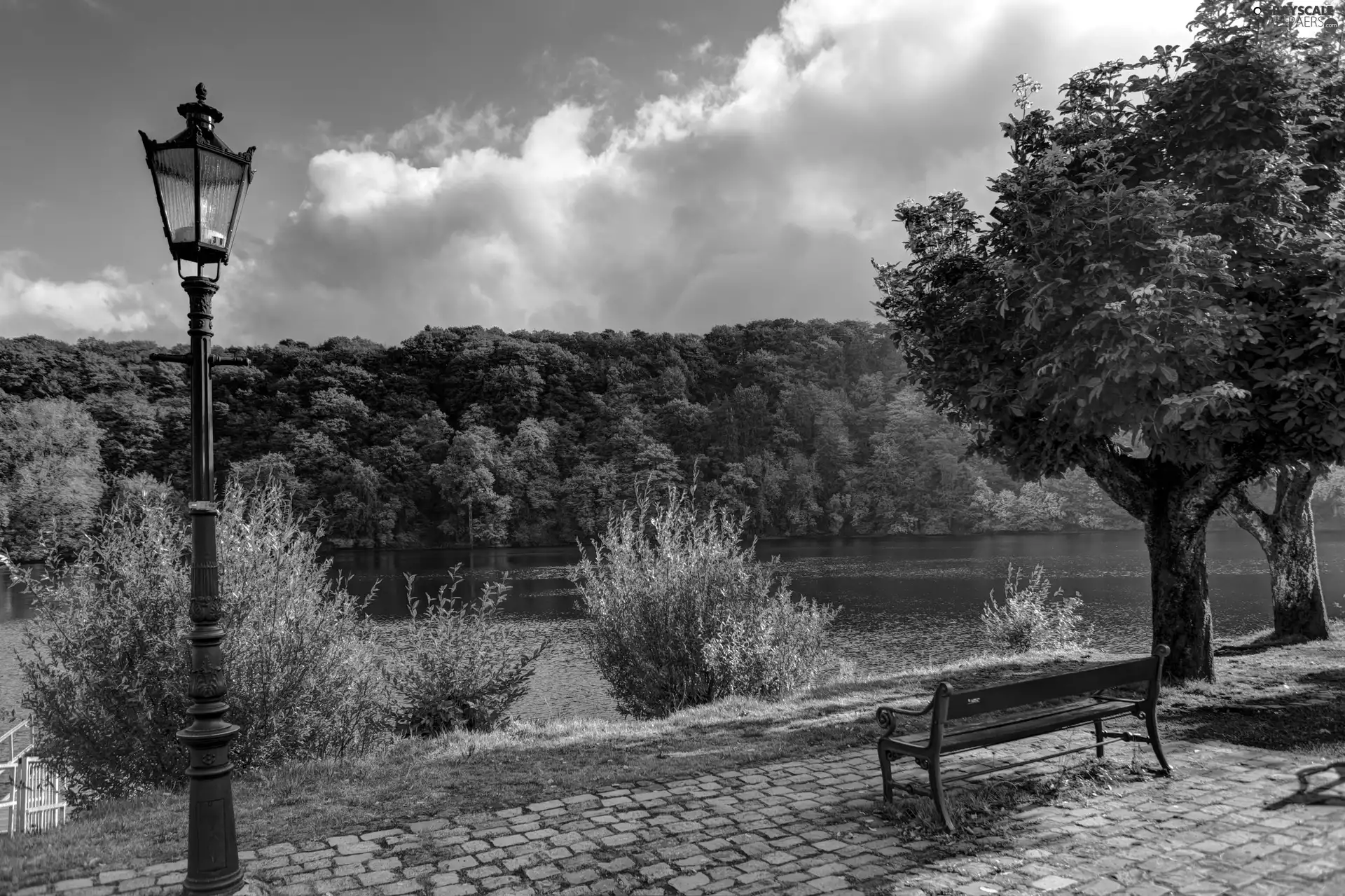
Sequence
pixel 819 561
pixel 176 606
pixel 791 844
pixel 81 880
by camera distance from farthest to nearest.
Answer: pixel 819 561, pixel 176 606, pixel 791 844, pixel 81 880

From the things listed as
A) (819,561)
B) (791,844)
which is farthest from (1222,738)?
(819,561)

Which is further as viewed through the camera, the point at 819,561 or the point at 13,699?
the point at 819,561

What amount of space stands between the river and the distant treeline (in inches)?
128

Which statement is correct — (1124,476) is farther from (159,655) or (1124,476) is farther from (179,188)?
(159,655)

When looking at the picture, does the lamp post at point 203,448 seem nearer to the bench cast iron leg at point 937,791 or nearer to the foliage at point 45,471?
the bench cast iron leg at point 937,791

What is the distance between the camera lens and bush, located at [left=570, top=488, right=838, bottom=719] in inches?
472

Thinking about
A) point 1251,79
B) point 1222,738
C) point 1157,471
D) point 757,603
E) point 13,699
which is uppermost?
point 1251,79

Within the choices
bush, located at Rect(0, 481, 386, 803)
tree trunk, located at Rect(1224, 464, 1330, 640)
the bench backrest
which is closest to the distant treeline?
tree trunk, located at Rect(1224, 464, 1330, 640)

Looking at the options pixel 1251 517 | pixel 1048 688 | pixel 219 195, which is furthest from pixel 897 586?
pixel 219 195

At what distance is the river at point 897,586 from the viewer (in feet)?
74.6

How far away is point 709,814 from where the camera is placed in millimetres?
5762

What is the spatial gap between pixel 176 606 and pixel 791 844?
245 inches

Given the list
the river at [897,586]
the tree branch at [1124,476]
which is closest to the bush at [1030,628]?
the river at [897,586]

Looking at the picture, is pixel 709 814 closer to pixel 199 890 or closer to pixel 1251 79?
pixel 199 890
